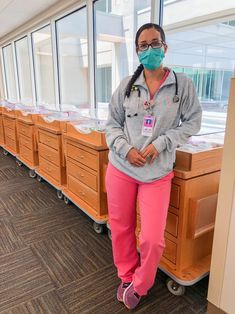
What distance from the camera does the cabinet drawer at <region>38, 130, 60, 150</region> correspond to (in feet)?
9.10

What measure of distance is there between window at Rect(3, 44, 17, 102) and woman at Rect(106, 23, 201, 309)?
5993 mm

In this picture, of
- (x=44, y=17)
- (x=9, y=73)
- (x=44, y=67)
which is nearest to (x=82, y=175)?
(x=44, y=17)

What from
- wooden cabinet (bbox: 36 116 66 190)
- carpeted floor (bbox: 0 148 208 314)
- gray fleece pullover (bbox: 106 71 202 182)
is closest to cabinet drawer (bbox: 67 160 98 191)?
wooden cabinet (bbox: 36 116 66 190)

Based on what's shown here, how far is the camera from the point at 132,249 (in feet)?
5.04

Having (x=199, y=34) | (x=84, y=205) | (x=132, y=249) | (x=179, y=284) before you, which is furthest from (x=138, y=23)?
(x=179, y=284)

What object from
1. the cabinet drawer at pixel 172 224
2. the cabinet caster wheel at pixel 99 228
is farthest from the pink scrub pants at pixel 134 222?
the cabinet caster wheel at pixel 99 228

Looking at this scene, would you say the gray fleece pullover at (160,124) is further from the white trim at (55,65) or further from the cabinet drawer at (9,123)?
the cabinet drawer at (9,123)

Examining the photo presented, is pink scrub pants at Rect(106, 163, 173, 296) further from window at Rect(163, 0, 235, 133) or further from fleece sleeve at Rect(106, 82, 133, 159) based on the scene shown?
window at Rect(163, 0, 235, 133)

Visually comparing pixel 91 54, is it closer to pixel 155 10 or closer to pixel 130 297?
pixel 155 10

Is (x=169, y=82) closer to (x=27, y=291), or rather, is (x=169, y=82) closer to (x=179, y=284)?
(x=179, y=284)

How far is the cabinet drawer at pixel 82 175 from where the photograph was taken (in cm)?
220

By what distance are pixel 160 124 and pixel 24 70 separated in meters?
5.50

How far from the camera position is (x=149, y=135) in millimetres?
1301

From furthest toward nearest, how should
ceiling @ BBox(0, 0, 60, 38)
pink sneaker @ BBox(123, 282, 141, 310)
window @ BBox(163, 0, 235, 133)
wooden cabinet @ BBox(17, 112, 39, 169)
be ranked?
ceiling @ BBox(0, 0, 60, 38)
wooden cabinet @ BBox(17, 112, 39, 169)
window @ BBox(163, 0, 235, 133)
pink sneaker @ BBox(123, 282, 141, 310)
